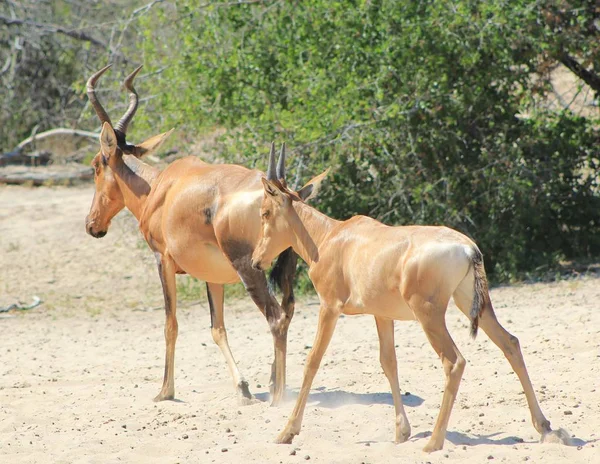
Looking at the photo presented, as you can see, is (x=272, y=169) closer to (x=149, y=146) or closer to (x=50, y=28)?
(x=149, y=146)

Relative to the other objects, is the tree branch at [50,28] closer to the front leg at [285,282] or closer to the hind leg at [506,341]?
the front leg at [285,282]

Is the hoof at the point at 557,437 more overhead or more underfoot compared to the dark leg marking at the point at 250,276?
more underfoot

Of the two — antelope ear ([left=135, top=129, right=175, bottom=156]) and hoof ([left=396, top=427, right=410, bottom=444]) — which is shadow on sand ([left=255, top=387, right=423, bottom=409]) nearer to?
hoof ([left=396, top=427, right=410, bottom=444])

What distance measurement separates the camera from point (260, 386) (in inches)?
325

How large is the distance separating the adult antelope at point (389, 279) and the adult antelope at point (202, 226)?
0.44 m

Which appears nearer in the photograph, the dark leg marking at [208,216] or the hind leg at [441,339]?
the hind leg at [441,339]

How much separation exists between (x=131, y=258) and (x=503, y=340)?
9673 millimetres

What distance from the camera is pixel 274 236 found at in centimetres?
672

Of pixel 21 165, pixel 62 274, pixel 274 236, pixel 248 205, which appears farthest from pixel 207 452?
pixel 21 165

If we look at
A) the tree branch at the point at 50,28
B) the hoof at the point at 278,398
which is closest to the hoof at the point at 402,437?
the hoof at the point at 278,398

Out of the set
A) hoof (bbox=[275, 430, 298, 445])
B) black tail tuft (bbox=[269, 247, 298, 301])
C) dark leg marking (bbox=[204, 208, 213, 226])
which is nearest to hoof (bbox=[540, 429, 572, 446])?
hoof (bbox=[275, 430, 298, 445])

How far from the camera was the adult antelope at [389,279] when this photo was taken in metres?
5.62

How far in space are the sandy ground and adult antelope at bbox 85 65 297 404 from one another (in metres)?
0.55


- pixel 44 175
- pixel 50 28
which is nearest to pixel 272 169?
pixel 44 175
